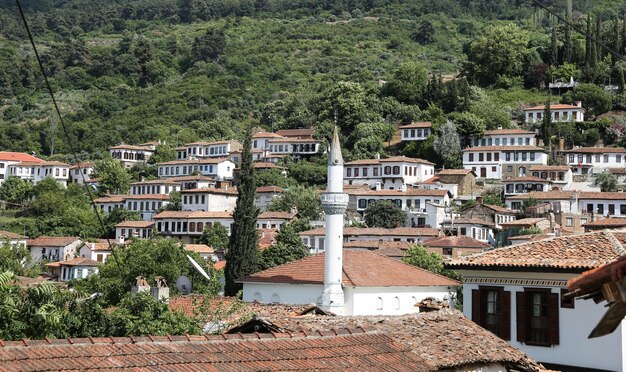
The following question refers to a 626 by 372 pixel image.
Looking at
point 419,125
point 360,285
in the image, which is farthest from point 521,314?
point 419,125

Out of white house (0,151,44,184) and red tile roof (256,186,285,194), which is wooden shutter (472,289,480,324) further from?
white house (0,151,44,184)

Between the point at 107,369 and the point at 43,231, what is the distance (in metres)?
84.7

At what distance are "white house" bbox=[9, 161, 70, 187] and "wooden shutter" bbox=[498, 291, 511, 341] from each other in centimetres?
9326

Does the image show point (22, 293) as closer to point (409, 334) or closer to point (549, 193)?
point (409, 334)

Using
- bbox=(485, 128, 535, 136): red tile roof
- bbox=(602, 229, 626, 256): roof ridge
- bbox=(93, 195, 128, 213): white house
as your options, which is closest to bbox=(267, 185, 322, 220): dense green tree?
bbox=(93, 195, 128, 213): white house

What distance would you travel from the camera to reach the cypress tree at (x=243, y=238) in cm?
5088

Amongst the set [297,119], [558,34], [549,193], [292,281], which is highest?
[558,34]

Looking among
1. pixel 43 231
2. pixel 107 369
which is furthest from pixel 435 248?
pixel 107 369

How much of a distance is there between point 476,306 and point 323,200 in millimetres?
15162

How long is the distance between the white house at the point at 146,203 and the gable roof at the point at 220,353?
84355 mm

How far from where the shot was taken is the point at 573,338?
63.6 ft

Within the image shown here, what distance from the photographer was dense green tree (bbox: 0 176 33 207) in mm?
102500

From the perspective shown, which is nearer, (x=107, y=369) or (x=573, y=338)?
(x=107, y=369)

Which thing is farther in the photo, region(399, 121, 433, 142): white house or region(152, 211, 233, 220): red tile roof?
region(399, 121, 433, 142): white house
